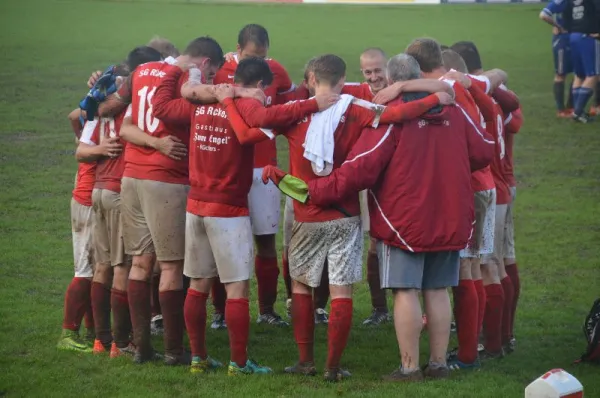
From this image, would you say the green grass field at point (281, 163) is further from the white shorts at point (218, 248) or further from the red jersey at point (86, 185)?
the red jersey at point (86, 185)

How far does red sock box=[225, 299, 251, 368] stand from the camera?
280 inches

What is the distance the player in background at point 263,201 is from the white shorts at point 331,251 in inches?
62.3

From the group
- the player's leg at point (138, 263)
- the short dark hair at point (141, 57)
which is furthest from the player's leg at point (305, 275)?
the short dark hair at point (141, 57)

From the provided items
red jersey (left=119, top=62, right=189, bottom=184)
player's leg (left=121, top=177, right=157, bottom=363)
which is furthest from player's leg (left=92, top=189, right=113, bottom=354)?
red jersey (left=119, top=62, right=189, bottom=184)

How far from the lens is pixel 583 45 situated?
1844cm

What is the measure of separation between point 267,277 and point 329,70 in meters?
2.43

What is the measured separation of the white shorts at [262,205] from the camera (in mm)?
8656

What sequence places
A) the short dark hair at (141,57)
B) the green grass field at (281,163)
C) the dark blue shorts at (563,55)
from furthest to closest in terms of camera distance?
the dark blue shorts at (563,55) < the short dark hair at (141,57) < the green grass field at (281,163)

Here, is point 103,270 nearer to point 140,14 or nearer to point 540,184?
point 540,184

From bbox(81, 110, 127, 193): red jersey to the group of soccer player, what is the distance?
11.9m

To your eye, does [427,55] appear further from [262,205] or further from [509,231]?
[262,205]

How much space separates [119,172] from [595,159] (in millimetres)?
10515

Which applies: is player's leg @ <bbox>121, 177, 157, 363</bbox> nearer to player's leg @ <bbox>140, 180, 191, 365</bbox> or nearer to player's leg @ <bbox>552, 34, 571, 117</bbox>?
player's leg @ <bbox>140, 180, 191, 365</bbox>

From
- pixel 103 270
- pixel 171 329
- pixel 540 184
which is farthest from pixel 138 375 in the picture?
pixel 540 184
